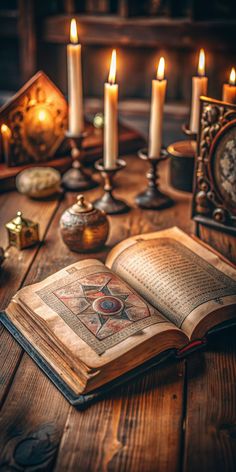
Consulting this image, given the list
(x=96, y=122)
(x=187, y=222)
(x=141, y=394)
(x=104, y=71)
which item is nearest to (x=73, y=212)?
(x=187, y=222)

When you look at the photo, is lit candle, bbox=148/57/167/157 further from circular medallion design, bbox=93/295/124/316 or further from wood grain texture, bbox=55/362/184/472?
wood grain texture, bbox=55/362/184/472

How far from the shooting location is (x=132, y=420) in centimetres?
93

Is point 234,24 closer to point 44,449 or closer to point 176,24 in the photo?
point 176,24

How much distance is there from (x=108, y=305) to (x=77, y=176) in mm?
775

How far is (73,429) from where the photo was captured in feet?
3.00

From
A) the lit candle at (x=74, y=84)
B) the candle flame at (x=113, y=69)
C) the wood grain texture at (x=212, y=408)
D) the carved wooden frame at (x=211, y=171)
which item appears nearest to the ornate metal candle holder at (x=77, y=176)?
the lit candle at (x=74, y=84)

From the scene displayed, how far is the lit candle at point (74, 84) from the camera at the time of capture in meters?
1.60

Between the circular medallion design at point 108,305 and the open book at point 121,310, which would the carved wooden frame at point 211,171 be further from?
the circular medallion design at point 108,305

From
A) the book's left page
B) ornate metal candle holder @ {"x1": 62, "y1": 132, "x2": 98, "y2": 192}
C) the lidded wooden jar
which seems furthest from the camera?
ornate metal candle holder @ {"x1": 62, "y1": 132, "x2": 98, "y2": 192}

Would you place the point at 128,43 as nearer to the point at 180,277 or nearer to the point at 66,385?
the point at 180,277

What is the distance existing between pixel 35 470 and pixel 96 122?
1.48 m

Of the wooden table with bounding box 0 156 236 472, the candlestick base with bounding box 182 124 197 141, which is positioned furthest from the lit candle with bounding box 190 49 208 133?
the wooden table with bounding box 0 156 236 472

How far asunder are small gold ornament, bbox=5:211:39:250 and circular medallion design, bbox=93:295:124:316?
1.32ft

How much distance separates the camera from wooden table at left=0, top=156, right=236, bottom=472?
86 cm
